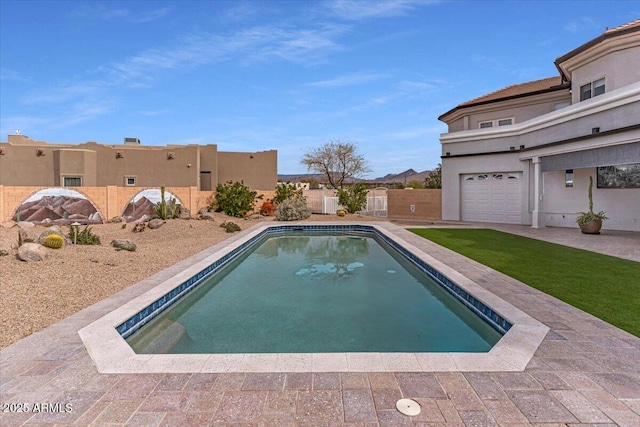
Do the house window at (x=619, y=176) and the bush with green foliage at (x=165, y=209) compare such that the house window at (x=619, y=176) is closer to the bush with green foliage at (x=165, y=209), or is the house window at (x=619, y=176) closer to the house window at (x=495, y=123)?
the house window at (x=495, y=123)

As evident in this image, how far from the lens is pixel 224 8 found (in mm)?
13125

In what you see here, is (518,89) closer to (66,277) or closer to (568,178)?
(568,178)

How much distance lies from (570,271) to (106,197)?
18.9 metres

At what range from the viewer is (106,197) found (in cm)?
1723

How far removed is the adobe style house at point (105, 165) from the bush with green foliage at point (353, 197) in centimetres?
931

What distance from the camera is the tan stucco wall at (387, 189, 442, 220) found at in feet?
68.5

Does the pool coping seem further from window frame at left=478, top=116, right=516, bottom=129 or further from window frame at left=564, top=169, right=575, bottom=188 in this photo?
window frame at left=478, top=116, right=516, bottom=129

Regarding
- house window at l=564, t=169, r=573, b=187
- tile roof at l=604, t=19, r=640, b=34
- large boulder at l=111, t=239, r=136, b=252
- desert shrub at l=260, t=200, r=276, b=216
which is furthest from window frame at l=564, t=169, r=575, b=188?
large boulder at l=111, t=239, r=136, b=252

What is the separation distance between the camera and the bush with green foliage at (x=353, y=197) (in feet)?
71.5

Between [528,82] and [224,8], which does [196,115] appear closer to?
[224,8]

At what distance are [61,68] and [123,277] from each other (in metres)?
12.7

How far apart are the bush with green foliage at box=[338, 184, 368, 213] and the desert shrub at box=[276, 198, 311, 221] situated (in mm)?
3063

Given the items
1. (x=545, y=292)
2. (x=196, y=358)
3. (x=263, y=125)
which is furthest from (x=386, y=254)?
(x=263, y=125)

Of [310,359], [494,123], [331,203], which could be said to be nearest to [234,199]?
[331,203]
